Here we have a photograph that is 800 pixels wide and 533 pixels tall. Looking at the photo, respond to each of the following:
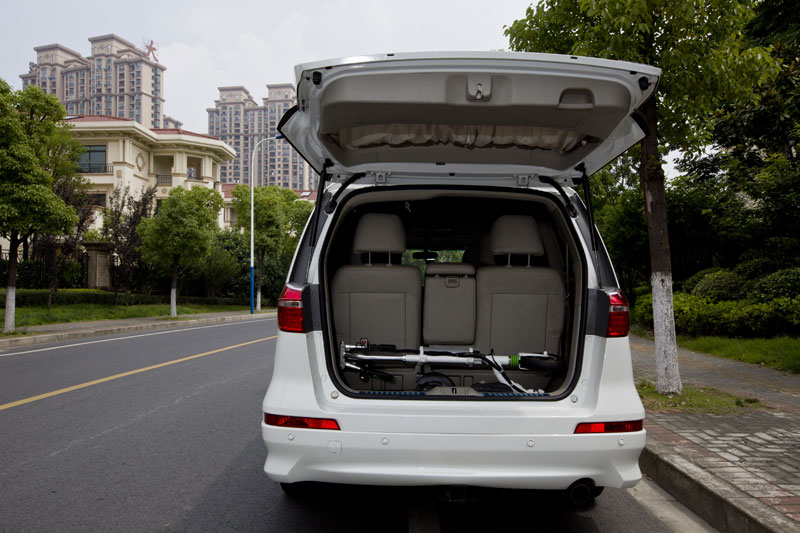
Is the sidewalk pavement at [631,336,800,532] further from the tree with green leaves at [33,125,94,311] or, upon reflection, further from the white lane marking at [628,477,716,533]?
the tree with green leaves at [33,125,94,311]

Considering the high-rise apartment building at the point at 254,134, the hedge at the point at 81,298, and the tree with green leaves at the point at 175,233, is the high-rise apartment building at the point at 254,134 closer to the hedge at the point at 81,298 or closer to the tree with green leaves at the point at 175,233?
the hedge at the point at 81,298

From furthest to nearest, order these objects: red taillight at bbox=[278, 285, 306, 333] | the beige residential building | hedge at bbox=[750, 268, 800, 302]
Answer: the beige residential building
hedge at bbox=[750, 268, 800, 302]
red taillight at bbox=[278, 285, 306, 333]

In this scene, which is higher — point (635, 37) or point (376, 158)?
point (635, 37)

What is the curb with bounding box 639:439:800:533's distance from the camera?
2.93 m

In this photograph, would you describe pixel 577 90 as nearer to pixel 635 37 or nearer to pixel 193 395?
pixel 635 37

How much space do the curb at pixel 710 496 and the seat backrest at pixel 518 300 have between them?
3.67 ft

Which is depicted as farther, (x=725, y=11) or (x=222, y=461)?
(x=725, y=11)

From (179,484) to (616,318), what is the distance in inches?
113

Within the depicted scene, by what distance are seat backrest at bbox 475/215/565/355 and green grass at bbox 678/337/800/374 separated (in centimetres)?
630

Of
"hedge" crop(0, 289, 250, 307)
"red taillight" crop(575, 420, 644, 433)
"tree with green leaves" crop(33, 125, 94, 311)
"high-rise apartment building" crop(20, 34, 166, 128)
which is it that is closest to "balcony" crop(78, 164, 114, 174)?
"tree with green leaves" crop(33, 125, 94, 311)

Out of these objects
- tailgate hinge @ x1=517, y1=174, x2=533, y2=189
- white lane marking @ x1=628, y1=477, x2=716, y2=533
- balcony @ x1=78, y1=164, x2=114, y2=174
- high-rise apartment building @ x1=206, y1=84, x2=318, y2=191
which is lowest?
white lane marking @ x1=628, y1=477, x2=716, y2=533

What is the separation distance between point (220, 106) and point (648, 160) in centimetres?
15500

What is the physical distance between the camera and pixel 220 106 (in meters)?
149

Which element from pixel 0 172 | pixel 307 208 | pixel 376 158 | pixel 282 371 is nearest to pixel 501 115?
pixel 376 158
